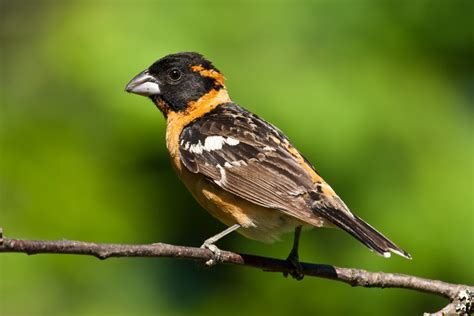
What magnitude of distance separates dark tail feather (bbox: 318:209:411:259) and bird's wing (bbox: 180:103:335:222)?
11cm

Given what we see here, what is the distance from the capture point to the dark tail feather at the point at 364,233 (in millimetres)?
4133

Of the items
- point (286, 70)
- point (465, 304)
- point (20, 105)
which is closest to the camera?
point (465, 304)

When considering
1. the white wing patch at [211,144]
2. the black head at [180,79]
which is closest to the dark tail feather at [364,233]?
the white wing patch at [211,144]

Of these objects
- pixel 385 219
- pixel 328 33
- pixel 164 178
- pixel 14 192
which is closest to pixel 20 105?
pixel 14 192

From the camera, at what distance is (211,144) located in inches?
196

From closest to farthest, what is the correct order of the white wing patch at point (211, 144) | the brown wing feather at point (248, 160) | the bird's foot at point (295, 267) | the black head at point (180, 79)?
the bird's foot at point (295, 267)
the brown wing feather at point (248, 160)
the white wing patch at point (211, 144)
the black head at point (180, 79)

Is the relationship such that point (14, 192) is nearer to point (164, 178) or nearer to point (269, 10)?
point (164, 178)

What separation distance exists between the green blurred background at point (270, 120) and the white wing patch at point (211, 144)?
1.59 feet

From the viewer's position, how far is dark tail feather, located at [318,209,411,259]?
4133 millimetres

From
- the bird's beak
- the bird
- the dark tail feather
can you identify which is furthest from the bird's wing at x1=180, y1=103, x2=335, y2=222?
the bird's beak

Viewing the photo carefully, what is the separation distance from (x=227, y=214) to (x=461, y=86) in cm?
189

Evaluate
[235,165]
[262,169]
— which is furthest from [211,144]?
[262,169]

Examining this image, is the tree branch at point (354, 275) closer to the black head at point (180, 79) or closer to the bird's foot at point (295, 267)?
the bird's foot at point (295, 267)

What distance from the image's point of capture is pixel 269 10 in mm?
5664
